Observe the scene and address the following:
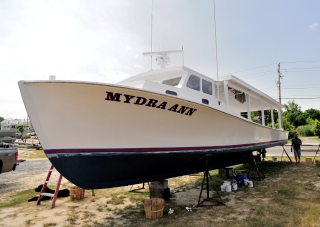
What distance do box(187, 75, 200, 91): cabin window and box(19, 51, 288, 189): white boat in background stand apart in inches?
3.4

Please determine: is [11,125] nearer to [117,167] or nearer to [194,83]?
[194,83]

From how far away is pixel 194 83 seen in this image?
592cm

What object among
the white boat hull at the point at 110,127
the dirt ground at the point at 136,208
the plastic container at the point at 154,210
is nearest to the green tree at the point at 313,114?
the dirt ground at the point at 136,208

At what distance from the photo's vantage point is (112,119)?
13.2 ft

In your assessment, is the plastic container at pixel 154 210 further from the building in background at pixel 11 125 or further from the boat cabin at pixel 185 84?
the building in background at pixel 11 125

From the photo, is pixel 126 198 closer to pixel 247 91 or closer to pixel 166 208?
pixel 166 208

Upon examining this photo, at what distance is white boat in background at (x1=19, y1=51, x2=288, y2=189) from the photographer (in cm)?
377

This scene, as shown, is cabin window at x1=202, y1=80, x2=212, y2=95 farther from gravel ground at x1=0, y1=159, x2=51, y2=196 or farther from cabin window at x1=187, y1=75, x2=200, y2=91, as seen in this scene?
gravel ground at x1=0, y1=159, x2=51, y2=196

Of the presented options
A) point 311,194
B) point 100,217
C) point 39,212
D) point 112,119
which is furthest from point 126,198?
point 311,194

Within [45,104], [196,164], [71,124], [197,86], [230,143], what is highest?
[197,86]

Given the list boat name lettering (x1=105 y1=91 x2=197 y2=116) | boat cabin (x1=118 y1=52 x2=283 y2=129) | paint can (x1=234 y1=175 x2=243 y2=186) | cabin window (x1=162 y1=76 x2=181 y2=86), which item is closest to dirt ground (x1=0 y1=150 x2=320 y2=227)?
paint can (x1=234 y1=175 x2=243 y2=186)

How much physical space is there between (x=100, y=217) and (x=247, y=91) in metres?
6.56

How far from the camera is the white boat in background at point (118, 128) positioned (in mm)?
3768

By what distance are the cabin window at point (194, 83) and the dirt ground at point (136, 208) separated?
9.82 feet
